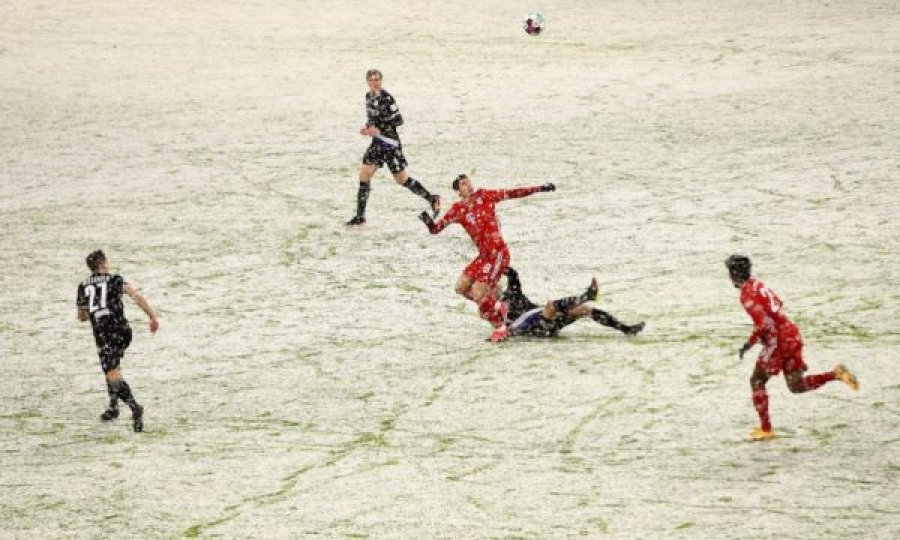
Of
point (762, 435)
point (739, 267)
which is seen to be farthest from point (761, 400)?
point (739, 267)

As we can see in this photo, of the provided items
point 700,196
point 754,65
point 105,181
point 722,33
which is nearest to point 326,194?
point 105,181

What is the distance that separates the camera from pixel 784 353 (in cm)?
1149

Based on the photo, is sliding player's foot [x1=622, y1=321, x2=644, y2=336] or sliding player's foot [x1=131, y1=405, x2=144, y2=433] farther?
sliding player's foot [x1=622, y1=321, x2=644, y2=336]

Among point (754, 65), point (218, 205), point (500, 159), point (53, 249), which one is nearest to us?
point (53, 249)

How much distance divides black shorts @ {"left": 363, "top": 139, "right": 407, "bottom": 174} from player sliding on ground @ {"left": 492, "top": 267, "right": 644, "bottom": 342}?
15.1 feet

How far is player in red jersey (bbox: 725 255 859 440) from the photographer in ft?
37.6

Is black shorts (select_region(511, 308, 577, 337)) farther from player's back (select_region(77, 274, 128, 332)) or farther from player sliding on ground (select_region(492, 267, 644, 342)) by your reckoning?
player's back (select_region(77, 274, 128, 332))

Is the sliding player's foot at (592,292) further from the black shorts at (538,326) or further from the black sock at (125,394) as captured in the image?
the black sock at (125,394)

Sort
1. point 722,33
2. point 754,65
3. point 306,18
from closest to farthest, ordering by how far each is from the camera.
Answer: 1. point 754,65
2. point 722,33
3. point 306,18

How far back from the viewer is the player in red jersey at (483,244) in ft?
49.2

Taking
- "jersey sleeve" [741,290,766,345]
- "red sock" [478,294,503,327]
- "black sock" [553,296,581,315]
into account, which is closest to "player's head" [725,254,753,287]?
"jersey sleeve" [741,290,766,345]

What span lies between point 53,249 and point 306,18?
48.8ft

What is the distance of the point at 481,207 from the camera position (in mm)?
15164

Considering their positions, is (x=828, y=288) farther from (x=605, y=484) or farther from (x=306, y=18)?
(x=306, y=18)
